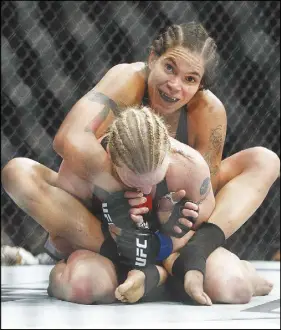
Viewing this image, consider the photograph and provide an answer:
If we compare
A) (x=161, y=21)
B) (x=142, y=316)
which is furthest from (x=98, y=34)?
(x=142, y=316)

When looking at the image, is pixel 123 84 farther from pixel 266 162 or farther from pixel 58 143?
pixel 266 162

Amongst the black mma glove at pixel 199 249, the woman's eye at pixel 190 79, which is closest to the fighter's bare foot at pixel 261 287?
the black mma glove at pixel 199 249

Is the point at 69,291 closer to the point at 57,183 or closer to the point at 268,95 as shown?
the point at 57,183

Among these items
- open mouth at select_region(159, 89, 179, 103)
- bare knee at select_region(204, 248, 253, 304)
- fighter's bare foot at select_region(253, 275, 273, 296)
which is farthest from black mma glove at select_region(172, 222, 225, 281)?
fighter's bare foot at select_region(253, 275, 273, 296)

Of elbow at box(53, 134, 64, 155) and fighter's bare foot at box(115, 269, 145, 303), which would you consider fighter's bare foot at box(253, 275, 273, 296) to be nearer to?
fighter's bare foot at box(115, 269, 145, 303)

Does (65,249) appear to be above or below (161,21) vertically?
below

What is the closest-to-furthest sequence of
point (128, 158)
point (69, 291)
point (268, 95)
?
point (128, 158), point (69, 291), point (268, 95)

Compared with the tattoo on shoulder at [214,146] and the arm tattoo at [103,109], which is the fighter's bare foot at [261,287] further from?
the arm tattoo at [103,109]

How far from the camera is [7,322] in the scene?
0.64 m

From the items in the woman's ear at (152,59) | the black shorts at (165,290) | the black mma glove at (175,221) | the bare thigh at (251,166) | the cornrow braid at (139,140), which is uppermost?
the woman's ear at (152,59)

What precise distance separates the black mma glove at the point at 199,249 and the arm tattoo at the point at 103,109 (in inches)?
6.0

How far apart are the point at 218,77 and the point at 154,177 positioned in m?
0.11

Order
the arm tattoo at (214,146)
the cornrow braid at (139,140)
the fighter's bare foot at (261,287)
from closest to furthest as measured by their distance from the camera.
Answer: the cornrow braid at (139,140) < the arm tattoo at (214,146) < the fighter's bare foot at (261,287)

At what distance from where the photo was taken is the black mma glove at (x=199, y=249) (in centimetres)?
59
